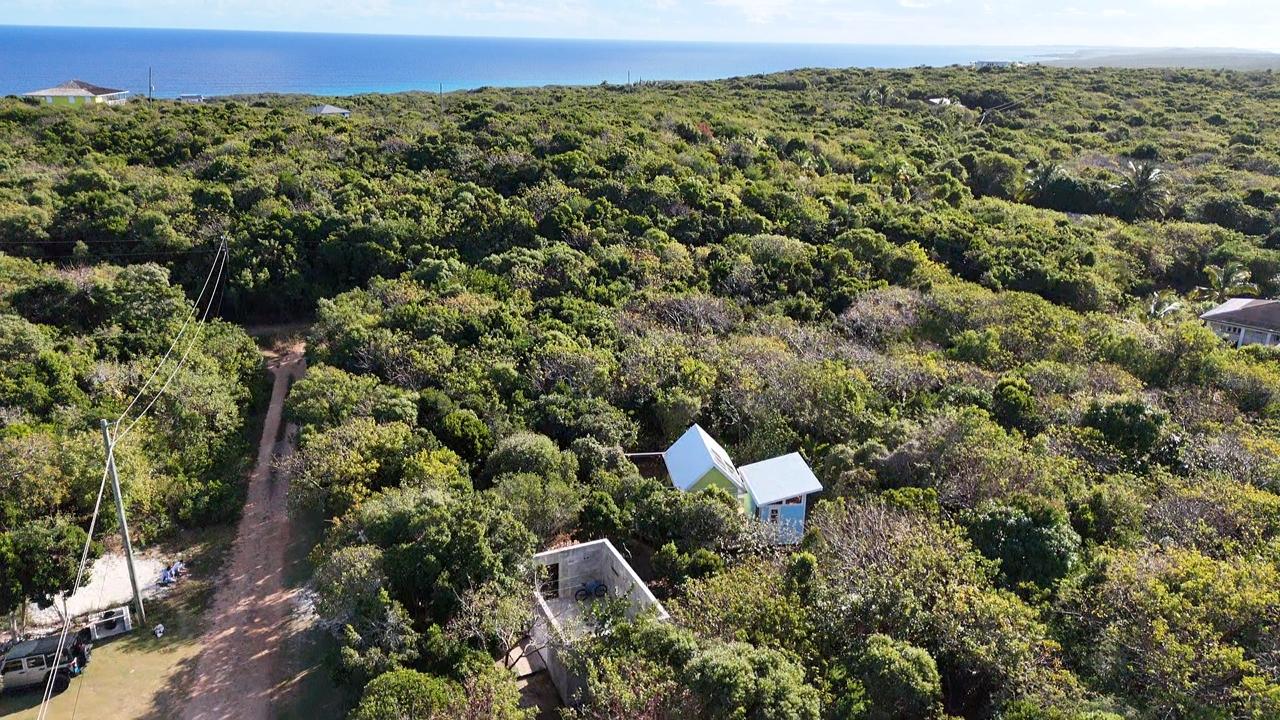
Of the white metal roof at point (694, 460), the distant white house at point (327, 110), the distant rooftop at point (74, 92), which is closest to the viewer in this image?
the white metal roof at point (694, 460)

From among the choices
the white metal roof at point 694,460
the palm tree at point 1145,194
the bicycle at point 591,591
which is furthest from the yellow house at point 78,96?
the palm tree at point 1145,194

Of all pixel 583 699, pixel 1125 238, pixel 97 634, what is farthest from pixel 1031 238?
pixel 97 634

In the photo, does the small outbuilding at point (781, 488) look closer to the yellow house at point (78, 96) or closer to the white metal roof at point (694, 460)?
the white metal roof at point (694, 460)

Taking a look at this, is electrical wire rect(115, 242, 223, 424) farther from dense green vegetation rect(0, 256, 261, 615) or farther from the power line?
dense green vegetation rect(0, 256, 261, 615)

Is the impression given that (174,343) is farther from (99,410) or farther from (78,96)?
(78,96)

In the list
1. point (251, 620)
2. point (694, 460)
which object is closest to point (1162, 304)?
point (694, 460)

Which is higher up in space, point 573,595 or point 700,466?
point 700,466

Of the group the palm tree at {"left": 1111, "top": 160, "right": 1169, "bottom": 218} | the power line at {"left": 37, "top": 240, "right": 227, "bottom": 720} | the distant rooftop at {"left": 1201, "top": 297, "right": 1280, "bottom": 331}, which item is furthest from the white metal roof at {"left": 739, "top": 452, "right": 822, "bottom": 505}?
the palm tree at {"left": 1111, "top": 160, "right": 1169, "bottom": 218}
